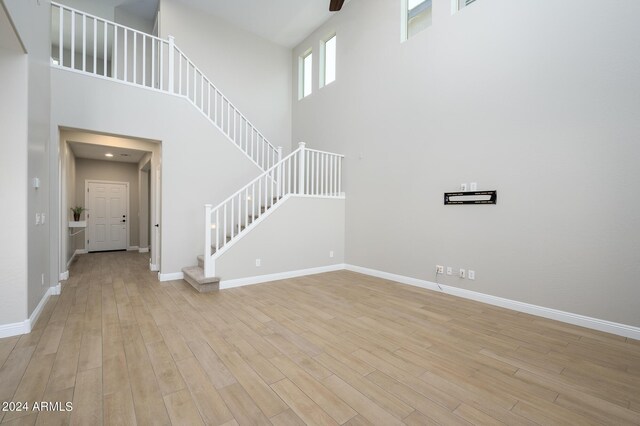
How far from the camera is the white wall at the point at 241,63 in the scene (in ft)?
20.6

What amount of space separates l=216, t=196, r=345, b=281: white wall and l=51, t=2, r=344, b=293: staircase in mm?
144

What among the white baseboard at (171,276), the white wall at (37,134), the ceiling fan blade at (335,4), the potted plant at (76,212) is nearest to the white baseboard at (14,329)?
the white wall at (37,134)

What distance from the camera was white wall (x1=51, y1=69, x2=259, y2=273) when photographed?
421 cm

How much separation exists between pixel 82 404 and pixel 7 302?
1.76 m

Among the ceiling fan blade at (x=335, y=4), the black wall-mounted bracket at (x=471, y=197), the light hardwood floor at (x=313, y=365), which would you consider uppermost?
the ceiling fan blade at (x=335, y=4)

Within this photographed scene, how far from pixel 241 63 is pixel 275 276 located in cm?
548

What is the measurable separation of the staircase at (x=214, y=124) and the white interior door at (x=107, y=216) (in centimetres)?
333

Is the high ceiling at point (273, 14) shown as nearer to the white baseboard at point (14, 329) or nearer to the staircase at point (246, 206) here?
the staircase at point (246, 206)

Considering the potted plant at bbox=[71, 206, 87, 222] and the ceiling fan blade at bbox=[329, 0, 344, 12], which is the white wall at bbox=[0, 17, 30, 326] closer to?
the ceiling fan blade at bbox=[329, 0, 344, 12]

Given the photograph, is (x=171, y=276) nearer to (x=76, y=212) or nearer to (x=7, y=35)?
(x=7, y=35)

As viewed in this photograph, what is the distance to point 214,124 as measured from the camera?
5387 mm

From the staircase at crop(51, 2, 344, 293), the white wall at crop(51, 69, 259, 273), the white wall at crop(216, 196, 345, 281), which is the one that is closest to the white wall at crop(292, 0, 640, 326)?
the white wall at crop(216, 196, 345, 281)

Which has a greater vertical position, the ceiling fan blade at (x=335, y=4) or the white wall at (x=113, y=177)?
the ceiling fan blade at (x=335, y=4)

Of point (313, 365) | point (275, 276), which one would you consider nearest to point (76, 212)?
point (275, 276)
